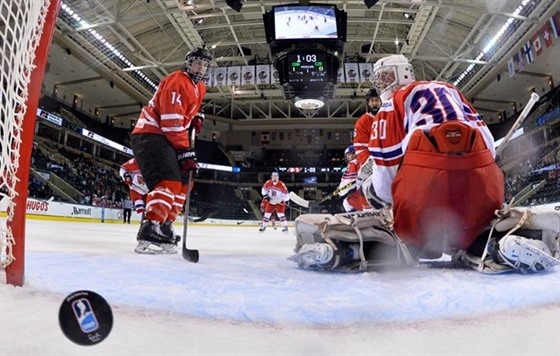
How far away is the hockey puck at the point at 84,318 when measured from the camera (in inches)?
21.6

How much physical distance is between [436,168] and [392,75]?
56cm

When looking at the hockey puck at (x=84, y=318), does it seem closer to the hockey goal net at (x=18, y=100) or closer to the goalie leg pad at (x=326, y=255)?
the hockey goal net at (x=18, y=100)

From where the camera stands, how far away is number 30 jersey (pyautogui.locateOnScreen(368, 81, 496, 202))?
4.86 feet

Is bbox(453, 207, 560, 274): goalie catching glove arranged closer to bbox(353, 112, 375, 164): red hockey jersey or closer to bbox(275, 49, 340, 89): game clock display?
bbox(353, 112, 375, 164): red hockey jersey

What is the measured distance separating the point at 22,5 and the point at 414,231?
4.44ft

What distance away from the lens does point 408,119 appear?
61.8 inches

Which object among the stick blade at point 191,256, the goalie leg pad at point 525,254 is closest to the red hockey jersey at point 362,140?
the stick blade at point 191,256

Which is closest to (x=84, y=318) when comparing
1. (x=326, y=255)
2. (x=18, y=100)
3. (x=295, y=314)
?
(x=295, y=314)

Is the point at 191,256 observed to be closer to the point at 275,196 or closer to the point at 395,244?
the point at 395,244

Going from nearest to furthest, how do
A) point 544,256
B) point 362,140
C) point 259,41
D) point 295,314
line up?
point 295,314 → point 544,256 → point 362,140 → point 259,41

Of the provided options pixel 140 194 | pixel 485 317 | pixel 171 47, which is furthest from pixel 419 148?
pixel 171 47

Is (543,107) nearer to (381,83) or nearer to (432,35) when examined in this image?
(432,35)

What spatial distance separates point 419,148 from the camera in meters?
1.45

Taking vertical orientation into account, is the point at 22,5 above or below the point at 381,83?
below
